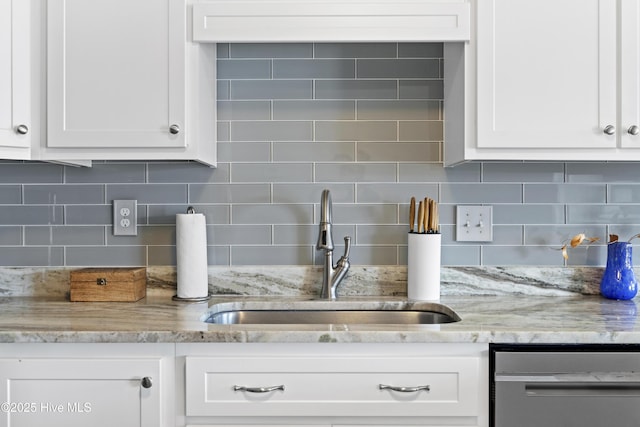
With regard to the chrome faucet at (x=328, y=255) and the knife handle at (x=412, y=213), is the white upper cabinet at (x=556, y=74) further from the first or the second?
the chrome faucet at (x=328, y=255)

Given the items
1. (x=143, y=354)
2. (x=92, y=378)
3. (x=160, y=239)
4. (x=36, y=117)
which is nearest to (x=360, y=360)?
(x=143, y=354)

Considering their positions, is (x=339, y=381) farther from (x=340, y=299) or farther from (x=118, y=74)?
(x=118, y=74)

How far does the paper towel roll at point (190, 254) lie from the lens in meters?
1.97

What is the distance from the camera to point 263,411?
4.93 feet

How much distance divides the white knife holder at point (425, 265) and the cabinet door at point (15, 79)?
127 cm

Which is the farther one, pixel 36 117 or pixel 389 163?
pixel 389 163

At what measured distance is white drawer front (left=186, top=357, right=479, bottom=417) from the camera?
1.50m

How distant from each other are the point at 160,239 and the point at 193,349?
689mm

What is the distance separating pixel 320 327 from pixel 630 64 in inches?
47.6

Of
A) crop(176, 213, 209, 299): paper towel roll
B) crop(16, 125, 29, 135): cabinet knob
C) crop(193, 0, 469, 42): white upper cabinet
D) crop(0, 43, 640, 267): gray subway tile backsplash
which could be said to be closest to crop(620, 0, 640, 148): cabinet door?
crop(0, 43, 640, 267): gray subway tile backsplash

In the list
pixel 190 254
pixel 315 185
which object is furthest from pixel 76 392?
pixel 315 185

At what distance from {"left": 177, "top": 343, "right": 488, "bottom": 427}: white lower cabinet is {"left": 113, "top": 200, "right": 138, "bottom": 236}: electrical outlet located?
76cm

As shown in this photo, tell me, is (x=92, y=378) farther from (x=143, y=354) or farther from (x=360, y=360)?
(x=360, y=360)

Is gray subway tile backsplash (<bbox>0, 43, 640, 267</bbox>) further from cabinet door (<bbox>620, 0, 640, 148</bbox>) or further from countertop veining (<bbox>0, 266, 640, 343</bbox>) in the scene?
cabinet door (<bbox>620, 0, 640, 148</bbox>)
